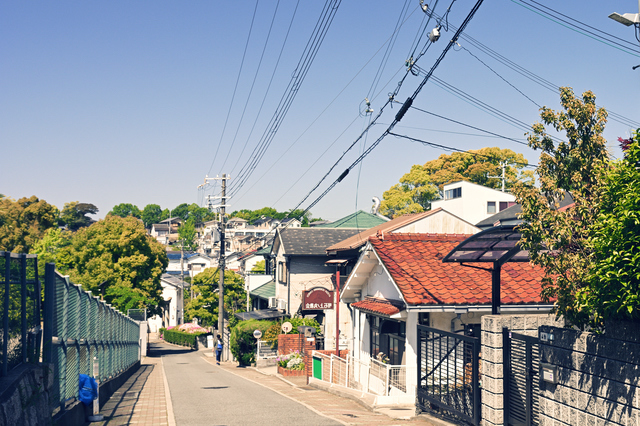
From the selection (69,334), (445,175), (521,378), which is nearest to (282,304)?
(69,334)

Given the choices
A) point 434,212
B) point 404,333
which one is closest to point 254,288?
point 434,212

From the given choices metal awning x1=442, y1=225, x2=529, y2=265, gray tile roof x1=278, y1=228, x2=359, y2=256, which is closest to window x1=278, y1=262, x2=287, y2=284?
gray tile roof x1=278, y1=228, x2=359, y2=256

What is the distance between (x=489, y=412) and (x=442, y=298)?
210 inches

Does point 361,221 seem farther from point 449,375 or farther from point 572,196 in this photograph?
point 572,196

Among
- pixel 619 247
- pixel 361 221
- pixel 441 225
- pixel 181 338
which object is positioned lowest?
pixel 181 338

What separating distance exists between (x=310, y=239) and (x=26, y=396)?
3278 cm

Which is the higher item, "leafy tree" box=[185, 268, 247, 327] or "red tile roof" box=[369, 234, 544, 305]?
"red tile roof" box=[369, 234, 544, 305]

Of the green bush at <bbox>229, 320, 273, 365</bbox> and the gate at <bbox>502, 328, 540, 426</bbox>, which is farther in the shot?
the green bush at <bbox>229, 320, 273, 365</bbox>

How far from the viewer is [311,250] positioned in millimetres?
38688

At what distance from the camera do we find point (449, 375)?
1195 cm

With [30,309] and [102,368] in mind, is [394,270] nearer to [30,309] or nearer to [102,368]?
[102,368]

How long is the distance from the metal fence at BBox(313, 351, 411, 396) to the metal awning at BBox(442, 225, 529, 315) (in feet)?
13.7

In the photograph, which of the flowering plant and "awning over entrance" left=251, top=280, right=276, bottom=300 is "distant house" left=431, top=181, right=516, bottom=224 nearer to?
"awning over entrance" left=251, top=280, right=276, bottom=300

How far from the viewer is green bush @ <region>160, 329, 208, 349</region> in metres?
60.7
